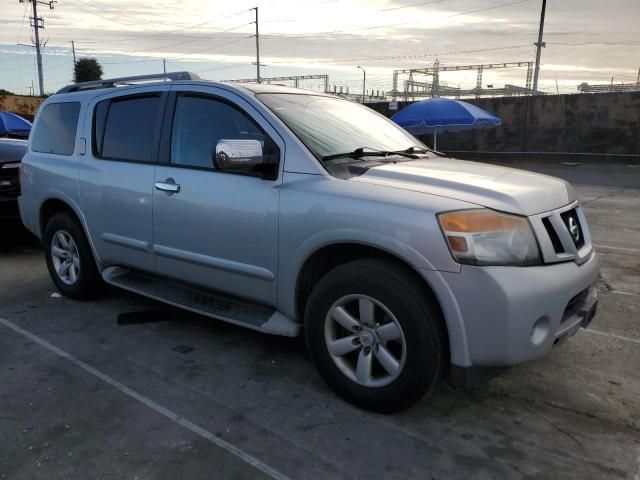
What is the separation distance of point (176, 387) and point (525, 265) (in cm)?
213

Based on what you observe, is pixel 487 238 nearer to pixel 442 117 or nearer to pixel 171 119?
pixel 171 119

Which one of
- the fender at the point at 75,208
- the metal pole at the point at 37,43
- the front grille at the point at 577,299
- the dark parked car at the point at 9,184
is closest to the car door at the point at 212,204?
the fender at the point at 75,208

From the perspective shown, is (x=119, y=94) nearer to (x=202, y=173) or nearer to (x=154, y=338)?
(x=202, y=173)

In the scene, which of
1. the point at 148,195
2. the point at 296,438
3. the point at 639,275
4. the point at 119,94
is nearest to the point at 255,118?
the point at 148,195

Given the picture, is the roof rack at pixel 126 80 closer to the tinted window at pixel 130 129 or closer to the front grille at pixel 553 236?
the tinted window at pixel 130 129

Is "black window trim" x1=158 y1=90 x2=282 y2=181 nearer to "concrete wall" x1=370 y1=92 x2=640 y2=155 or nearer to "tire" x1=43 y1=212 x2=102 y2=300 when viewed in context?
"tire" x1=43 y1=212 x2=102 y2=300

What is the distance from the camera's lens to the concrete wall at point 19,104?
26408 mm

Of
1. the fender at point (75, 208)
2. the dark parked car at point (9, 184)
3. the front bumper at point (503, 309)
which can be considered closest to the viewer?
the front bumper at point (503, 309)

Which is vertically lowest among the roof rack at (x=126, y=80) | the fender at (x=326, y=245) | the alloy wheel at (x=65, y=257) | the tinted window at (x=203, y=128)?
the alloy wheel at (x=65, y=257)

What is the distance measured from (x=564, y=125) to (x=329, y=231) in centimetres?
2020

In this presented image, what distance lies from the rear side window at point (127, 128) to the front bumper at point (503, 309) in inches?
100

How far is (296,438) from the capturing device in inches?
110

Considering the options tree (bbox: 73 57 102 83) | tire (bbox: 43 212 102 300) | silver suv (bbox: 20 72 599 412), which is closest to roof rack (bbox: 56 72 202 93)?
silver suv (bbox: 20 72 599 412)

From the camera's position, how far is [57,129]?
5.04 metres
